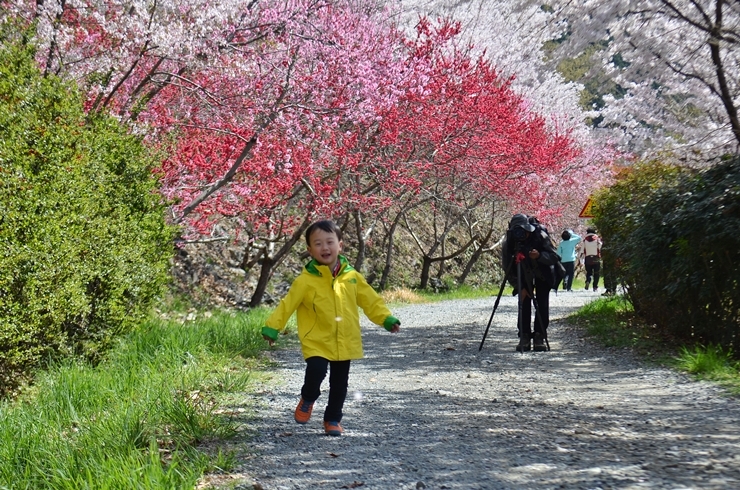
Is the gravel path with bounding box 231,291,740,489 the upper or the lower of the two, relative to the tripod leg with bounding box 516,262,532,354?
lower

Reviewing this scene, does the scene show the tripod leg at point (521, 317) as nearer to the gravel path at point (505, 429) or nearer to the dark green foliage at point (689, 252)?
the gravel path at point (505, 429)

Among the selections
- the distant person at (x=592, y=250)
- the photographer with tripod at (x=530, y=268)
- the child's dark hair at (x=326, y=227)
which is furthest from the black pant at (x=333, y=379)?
the distant person at (x=592, y=250)

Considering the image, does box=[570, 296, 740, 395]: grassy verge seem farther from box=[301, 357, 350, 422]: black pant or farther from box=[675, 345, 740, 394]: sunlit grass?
box=[301, 357, 350, 422]: black pant

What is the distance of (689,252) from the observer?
7.54m

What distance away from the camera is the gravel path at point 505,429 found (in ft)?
12.3

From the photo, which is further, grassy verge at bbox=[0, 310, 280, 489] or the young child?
the young child

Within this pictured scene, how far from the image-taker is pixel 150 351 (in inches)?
293

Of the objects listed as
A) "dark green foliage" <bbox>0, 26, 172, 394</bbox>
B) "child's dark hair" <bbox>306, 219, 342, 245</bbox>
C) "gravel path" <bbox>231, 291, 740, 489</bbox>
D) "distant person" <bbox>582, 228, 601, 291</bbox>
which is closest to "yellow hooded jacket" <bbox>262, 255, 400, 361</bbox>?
"child's dark hair" <bbox>306, 219, 342, 245</bbox>

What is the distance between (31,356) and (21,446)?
6.28 feet

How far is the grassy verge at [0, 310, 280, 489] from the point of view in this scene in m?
3.72

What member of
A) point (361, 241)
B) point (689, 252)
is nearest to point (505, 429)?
point (689, 252)

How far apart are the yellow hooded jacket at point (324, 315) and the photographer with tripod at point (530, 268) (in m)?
4.47

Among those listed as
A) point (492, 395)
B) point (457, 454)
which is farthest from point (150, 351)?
point (457, 454)

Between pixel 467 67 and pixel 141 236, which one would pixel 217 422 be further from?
pixel 467 67
